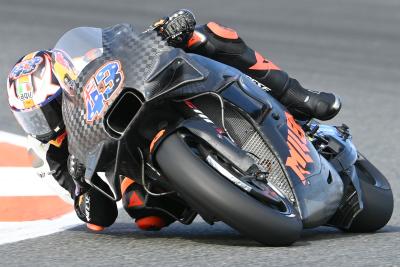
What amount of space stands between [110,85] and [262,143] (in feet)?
2.46

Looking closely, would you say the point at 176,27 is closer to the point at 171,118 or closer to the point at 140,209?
the point at 171,118

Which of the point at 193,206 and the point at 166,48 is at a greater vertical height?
the point at 166,48

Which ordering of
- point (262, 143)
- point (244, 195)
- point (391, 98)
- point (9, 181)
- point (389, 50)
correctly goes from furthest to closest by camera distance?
point (389, 50)
point (391, 98)
point (9, 181)
point (262, 143)
point (244, 195)

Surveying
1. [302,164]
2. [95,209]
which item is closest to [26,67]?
[95,209]

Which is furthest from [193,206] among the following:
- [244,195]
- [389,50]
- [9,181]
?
[389,50]

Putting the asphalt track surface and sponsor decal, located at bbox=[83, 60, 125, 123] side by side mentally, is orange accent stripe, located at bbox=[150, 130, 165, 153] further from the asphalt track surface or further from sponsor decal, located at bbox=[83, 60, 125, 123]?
the asphalt track surface

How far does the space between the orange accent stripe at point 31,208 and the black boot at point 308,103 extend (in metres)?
1.52

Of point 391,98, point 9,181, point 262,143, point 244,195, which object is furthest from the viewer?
point 391,98

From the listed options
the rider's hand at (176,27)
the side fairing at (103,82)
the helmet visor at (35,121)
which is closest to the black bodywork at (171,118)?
the side fairing at (103,82)

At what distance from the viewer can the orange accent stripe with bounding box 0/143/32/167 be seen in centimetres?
777

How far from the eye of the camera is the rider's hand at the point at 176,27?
5.42 metres

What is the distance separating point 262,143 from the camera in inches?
210

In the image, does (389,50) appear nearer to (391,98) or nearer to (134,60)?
(391,98)

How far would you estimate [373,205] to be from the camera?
6047 mm
